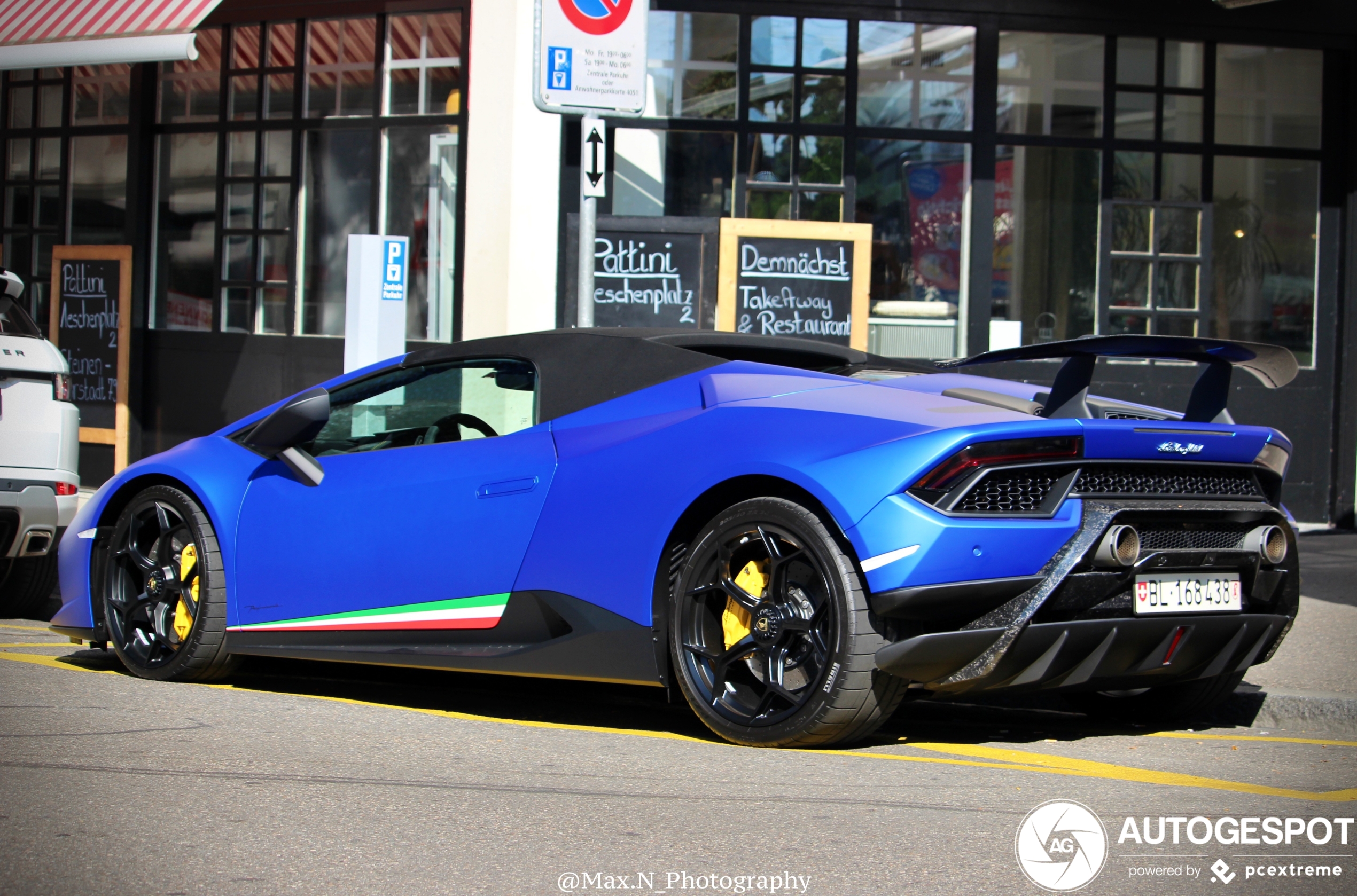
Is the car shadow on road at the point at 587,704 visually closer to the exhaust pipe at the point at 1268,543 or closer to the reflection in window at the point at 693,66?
the exhaust pipe at the point at 1268,543

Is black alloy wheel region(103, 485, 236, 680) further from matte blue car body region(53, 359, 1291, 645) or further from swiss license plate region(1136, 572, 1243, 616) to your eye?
swiss license plate region(1136, 572, 1243, 616)

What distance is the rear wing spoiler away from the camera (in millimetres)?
4066

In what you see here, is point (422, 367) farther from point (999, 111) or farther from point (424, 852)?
point (999, 111)

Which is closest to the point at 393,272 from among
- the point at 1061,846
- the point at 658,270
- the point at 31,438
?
the point at 658,270

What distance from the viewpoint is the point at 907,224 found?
11.5 meters

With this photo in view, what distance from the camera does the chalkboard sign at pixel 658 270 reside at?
10.9m

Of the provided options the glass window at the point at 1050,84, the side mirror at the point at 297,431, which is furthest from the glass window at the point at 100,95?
the side mirror at the point at 297,431

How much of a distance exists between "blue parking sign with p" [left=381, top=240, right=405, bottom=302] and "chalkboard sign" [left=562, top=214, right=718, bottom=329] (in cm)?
205

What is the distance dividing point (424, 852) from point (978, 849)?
120cm

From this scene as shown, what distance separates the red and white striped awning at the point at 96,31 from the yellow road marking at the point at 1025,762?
24.2ft

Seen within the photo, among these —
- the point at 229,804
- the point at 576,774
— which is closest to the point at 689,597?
the point at 576,774

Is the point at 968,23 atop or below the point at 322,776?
atop

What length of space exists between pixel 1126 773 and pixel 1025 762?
0.29 meters

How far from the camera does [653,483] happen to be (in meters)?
4.41
